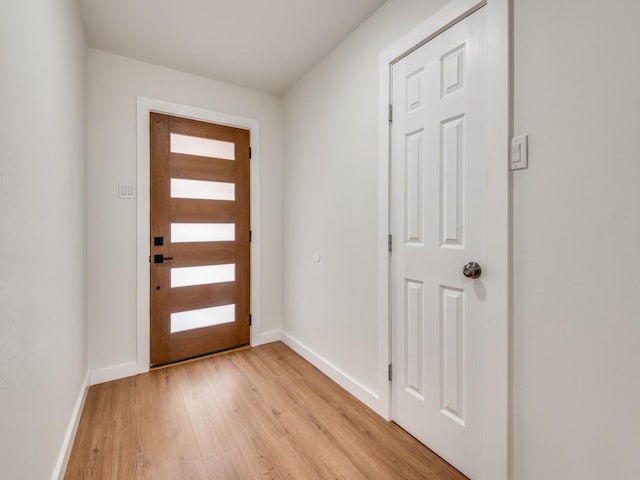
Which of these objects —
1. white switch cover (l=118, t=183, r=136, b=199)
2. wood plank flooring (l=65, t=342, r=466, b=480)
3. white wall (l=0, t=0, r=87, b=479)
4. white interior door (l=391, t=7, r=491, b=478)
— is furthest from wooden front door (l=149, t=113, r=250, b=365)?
white interior door (l=391, t=7, r=491, b=478)

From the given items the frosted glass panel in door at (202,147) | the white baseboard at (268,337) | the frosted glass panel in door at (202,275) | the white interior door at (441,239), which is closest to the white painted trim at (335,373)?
the white baseboard at (268,337)

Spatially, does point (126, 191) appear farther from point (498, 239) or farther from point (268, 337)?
point (498, 239)

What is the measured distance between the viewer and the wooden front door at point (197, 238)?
104 inches

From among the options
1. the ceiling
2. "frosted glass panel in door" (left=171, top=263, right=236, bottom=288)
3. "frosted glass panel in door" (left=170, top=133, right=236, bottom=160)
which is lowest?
"frosted glass panel in door" (left=171, top=263, right=236, bottom=288)

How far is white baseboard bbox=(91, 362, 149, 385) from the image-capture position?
93.4 inches

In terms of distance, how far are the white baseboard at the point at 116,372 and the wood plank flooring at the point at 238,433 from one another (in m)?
0.06

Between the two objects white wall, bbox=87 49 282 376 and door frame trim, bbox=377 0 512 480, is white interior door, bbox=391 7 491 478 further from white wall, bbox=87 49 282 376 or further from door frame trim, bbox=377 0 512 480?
white wall, bbox=87 49 282 376
